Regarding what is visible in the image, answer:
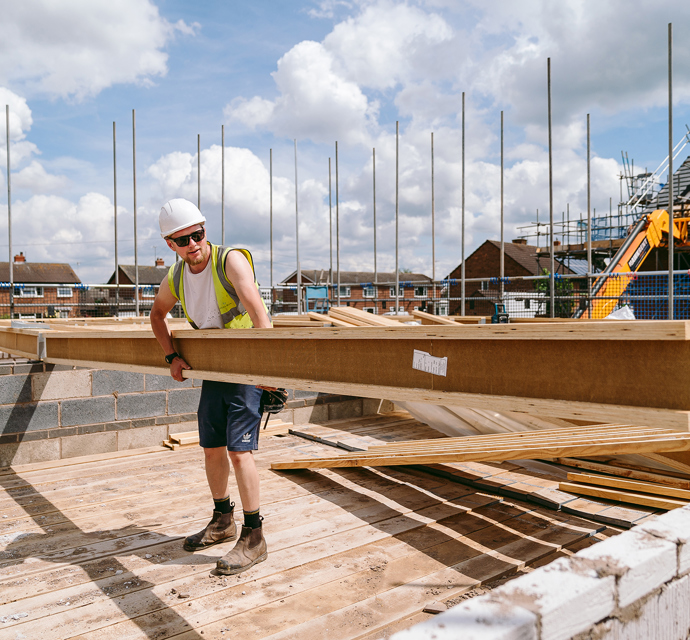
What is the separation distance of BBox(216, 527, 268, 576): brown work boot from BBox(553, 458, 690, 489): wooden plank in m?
3.16

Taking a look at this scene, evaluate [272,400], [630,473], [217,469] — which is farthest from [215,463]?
[630,473]

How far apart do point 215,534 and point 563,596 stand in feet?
9.52

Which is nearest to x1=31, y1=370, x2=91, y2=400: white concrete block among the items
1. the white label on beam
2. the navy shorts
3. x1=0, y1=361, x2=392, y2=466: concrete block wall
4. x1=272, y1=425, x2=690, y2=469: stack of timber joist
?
x1=0, y1=361, x2=392, y2=466: concrete block wall

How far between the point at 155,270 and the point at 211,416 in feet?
173

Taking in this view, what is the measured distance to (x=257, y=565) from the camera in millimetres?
3414

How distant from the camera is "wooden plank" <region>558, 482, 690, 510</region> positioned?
415 centimetres

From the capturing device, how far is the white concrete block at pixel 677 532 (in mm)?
1565

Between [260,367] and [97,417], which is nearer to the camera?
[260,367]

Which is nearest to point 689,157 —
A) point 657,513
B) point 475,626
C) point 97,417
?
point 657,513

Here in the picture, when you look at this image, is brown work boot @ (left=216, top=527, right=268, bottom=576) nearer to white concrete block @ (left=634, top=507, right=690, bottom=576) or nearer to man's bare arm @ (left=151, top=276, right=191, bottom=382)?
man's bare arm @ (left=151, top=276, right=191, bottom=382)

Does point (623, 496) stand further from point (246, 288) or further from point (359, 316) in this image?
point (246, 288)

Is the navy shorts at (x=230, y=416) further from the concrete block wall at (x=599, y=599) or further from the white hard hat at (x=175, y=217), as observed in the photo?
the concrete block wall at (x=599, y=599)

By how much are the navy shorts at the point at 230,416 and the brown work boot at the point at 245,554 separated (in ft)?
1.79

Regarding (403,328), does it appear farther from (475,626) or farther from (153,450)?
(153,450)
